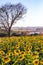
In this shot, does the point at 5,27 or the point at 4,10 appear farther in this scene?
the point at 5,27

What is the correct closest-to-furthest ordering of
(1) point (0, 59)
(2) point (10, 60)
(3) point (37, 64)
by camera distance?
1. (3) point (37, 64)
2. (2) point (10, 60)
3. (1) point (0, 59)

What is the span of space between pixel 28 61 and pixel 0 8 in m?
33.1

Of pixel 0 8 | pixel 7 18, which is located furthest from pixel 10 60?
pixel 7 18

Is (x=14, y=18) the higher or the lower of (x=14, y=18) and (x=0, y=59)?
the lower

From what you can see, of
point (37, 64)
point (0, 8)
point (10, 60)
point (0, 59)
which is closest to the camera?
point (37, 64)

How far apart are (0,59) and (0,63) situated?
0.55 feet

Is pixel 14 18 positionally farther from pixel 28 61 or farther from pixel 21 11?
pixel 28 61

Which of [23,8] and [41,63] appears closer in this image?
[41,63]

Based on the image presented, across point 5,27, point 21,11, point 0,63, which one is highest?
point 0,63

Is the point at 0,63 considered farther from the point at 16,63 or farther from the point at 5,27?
the point at 5,27

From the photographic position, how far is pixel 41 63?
174 inches

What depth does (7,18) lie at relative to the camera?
1587 inches

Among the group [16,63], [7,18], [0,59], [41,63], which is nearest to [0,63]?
[0,59]

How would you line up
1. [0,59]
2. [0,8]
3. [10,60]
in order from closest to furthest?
[10,60] → [0,59] → [0,8]
